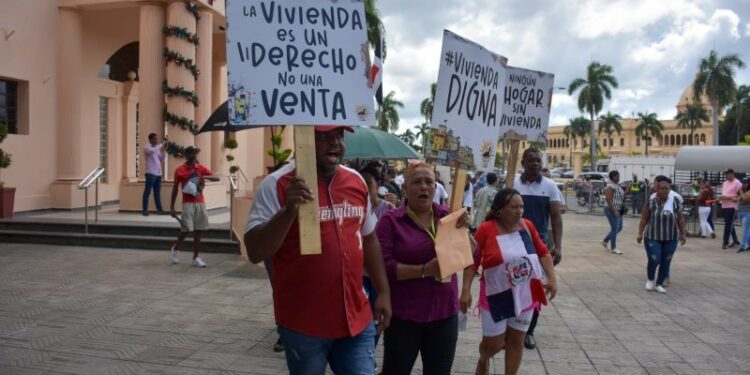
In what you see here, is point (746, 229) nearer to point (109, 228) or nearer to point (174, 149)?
point (174, 149)

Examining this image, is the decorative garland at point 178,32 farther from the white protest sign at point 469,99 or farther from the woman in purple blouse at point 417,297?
the woman in purple blouse at point 417,297

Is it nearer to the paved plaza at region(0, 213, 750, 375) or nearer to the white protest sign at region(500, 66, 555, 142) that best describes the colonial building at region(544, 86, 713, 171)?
the paved plaza at region(0, 213, 750, 375)

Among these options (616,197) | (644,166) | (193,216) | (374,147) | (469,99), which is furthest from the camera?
(644,166)

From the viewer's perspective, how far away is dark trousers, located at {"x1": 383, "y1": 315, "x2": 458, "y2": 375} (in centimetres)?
335

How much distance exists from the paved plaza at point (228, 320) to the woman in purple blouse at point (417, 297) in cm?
168

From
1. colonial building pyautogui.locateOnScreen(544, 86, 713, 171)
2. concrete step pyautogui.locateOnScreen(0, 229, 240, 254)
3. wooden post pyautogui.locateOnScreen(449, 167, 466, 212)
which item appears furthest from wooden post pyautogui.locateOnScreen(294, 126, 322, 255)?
colonial building pyautogui.locateOnScreen(544, 86, 713, 171)

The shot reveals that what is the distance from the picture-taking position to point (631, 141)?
107 m

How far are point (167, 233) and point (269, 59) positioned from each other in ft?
31.9

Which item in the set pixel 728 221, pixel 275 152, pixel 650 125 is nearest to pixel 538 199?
pixel 275 152

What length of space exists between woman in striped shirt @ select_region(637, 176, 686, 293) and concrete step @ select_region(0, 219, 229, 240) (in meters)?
7.70

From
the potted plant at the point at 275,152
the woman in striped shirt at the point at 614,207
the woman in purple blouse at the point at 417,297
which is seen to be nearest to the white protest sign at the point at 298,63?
the woman in purple blouse at the point at 417,297

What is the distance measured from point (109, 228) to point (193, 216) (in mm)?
3607

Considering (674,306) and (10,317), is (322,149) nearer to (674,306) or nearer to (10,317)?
(10,317)

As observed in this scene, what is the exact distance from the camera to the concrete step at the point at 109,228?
1152cm
